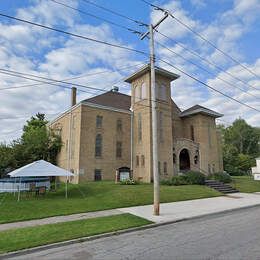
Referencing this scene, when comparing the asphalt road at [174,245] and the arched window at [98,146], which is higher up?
the arched window at [98,146]

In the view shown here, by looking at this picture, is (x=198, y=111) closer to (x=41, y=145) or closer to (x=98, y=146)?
(x=98, y=146)

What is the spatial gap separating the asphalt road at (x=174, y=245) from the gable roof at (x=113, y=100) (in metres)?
20.5

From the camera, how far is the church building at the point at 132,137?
26.6 m

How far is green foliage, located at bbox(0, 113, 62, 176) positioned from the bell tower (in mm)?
10763

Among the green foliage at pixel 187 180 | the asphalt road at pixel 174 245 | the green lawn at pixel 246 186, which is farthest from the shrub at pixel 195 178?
the asphalt road at pixel 174 245

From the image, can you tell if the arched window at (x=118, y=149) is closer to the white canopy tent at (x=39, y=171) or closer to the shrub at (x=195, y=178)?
the shrub at (x=195, y=178)

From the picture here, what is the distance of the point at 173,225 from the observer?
33.1 feet

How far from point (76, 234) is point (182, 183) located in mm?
17563

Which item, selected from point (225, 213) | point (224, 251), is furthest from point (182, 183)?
point (224, 251)

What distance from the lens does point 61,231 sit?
8.52 meters

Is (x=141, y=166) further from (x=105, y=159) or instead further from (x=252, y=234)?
(x=252, y=234)

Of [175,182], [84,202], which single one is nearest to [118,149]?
[175,182]

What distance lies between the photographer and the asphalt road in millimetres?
6246

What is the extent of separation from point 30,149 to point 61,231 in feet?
81.9
